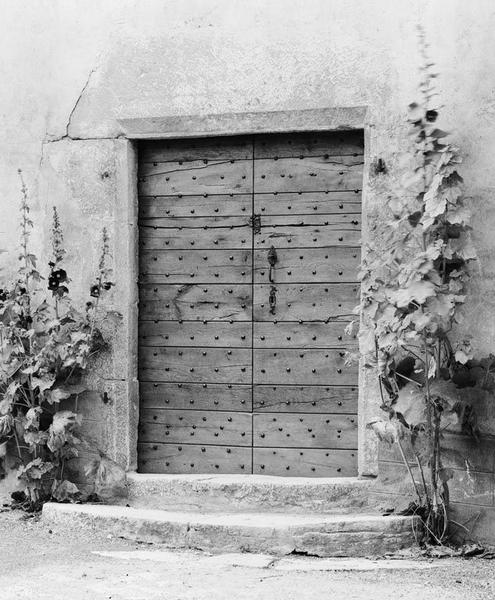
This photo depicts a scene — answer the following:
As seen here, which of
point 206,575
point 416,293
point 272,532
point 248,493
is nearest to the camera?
point 206,575

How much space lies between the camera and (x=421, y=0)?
227 inches

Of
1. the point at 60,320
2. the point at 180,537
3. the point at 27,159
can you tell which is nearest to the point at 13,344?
the point at 60,320

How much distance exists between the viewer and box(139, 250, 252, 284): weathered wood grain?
20.5 feet

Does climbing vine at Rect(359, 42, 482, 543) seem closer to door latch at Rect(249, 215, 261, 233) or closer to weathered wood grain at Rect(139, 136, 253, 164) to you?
door latch at Rect(249, 215, 261, 233)

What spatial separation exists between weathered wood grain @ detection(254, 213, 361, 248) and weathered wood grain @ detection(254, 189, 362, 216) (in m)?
0.03

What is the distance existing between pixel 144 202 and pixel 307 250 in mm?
1047

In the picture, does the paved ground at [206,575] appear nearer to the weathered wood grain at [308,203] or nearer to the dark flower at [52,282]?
the dark flower at [52,282]

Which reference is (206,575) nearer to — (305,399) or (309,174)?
(305,399)

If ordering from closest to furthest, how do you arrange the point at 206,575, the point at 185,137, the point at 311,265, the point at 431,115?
the point at 206,575 < the point at 431,115 < the point at 311,265 < the point at 185,137

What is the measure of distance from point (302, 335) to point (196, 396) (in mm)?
745

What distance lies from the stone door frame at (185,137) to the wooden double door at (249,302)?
0.33 ft

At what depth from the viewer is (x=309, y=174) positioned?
614cm

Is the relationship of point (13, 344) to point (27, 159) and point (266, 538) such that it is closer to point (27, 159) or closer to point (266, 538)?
point (27, 159)

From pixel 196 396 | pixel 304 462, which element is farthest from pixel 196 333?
pixel 304 462
